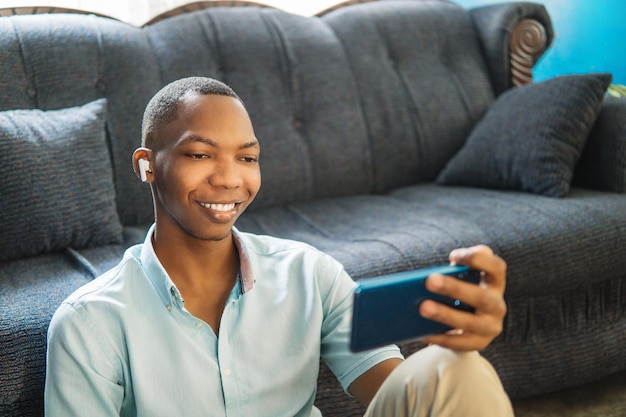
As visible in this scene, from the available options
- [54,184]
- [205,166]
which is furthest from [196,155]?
[54,184]

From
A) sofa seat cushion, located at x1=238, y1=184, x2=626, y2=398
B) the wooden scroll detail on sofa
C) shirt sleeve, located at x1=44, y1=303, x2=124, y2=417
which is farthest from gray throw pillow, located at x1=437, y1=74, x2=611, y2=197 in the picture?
shirt sleeve, located at x1=44, y1=303, x2=124, y2=417

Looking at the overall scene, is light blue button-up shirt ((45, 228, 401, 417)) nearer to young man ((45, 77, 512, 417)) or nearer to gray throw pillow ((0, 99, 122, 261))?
young man ((45, 77, 512, 417))

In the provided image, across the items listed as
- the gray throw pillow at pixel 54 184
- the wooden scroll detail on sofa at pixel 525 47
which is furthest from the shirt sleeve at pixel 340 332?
the wooden scroll detail on sofa at pixel 525 47

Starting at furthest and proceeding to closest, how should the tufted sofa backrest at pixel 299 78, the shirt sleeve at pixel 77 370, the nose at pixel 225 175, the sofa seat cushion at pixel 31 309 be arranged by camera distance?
the tufted sofa backrest at pixel 299 78
the sofa seat cushion at pixel 31 309
the nose at pixel 225 175
the shirt sleeve at pixel 77 370

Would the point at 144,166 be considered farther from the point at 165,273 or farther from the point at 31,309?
the point at 31,309

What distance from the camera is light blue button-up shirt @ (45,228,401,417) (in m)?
0.99

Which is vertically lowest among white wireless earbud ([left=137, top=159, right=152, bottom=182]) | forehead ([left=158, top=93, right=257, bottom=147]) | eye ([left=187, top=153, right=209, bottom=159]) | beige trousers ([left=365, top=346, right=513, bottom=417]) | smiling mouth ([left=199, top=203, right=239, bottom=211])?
beige trousers ([left=365, top=346, right=513, bottom=417])

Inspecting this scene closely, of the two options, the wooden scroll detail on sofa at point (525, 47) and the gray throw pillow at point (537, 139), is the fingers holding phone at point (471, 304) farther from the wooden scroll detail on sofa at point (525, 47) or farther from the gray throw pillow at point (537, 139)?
the wooden scroll detail on sofa at point (525, 47)

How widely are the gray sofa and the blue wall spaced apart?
295 millimetres

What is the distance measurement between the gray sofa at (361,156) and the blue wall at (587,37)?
30 centimetres

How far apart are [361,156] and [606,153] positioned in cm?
70

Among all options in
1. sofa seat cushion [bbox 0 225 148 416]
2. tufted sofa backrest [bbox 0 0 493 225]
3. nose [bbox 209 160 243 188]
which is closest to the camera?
nose [bbox 209 160 243 188]

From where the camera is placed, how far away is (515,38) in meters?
2.44

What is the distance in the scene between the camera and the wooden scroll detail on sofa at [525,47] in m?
2.43
